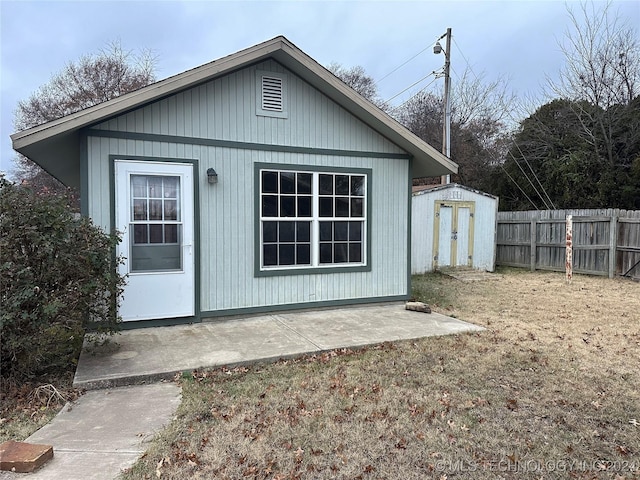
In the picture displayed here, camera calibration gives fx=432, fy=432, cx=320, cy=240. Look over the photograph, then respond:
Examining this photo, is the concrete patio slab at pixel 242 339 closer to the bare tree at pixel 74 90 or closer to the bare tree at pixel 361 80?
the bare tree at pixel 74 90

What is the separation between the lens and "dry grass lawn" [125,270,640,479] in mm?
2711

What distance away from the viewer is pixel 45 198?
406cm

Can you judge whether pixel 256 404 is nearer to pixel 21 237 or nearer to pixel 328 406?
pixel 328 406

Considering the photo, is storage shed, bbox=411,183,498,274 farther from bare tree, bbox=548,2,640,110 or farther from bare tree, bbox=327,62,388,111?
bare tree, bbox=327,62,388,111

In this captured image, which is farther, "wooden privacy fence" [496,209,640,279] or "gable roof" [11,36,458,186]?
"wooden privacy fence" [496,209,640,279]

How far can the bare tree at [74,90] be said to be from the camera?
20.5 meters

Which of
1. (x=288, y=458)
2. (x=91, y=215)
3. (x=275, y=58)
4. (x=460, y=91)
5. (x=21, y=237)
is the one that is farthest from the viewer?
(x=460, y=91)

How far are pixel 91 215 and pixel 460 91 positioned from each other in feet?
70.4

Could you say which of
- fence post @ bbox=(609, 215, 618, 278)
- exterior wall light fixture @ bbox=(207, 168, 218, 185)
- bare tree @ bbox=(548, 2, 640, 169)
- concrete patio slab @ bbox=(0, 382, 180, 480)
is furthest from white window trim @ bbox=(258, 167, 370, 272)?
bare tree @ bbox=(548, 2, 640, 169)

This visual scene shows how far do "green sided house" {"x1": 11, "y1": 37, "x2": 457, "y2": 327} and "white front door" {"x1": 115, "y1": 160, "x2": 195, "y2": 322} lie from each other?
0.05 ft

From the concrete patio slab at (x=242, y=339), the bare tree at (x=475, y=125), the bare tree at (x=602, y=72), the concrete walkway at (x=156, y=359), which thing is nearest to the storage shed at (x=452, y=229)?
the concrete walkway at (x=156, y=359)

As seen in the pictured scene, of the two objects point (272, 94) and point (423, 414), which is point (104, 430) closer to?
point (423, 414)

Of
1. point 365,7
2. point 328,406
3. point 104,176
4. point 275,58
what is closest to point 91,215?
point 104,176

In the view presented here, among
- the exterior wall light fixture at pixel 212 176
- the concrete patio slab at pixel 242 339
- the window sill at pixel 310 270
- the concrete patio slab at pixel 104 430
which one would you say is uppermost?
the exterior wall light fixture at pixel 212 176
